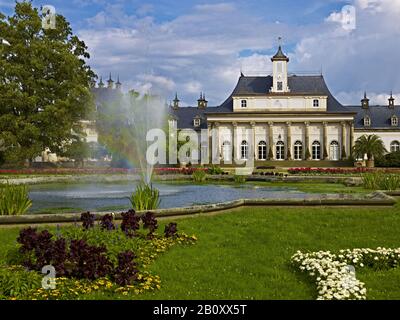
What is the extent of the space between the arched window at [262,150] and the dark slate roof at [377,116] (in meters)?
12.5

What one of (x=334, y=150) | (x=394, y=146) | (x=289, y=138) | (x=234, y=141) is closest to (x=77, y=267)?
(x=234, y=141)

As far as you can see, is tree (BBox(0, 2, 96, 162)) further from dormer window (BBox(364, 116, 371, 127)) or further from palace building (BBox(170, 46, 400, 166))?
dormer window (BBox(364, 116, 371, 127))

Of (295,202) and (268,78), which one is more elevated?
(268,78)

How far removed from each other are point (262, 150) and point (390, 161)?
68.0ft

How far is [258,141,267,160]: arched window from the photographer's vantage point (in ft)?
212

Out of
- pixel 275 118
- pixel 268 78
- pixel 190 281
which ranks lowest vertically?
pixel 190 281

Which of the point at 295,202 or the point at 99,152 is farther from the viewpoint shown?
the point at 99,152

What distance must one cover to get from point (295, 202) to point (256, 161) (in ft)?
163

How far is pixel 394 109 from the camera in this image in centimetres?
6725

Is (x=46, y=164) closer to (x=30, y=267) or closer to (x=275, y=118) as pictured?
(x=275, y=118)

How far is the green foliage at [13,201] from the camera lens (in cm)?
1123

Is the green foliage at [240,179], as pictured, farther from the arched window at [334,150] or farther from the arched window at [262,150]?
the arched window at [334,150]

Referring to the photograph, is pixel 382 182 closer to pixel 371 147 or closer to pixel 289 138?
pixel 371 147
